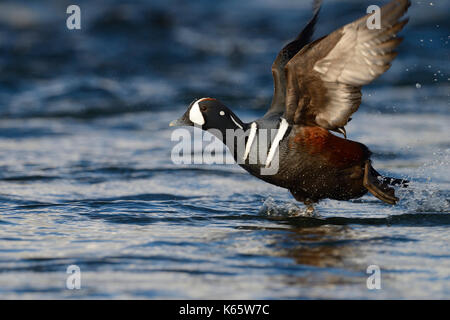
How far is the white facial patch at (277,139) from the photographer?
21.6ft

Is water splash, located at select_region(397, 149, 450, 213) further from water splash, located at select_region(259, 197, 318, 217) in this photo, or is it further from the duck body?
water splash, located at select_region(259, 197, 318, 217)

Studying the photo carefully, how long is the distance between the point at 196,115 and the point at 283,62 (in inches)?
43.9

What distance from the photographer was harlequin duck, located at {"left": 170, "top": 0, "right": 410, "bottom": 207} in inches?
239

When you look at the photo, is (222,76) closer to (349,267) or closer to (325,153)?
(325,153)

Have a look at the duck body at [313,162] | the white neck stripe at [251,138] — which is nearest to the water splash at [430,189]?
the duck body at [313,162]

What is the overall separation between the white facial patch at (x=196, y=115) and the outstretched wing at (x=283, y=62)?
606 millimetres

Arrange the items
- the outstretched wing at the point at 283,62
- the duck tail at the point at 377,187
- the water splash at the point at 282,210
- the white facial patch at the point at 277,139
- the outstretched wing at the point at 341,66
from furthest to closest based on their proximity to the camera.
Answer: the water splash at the point at 282,210, the outstretched wing at the point at 283,62, the duck tail at the point at 377,187, the white facial patch at the point at 277,139, the outstretched wing at the point at 341,66

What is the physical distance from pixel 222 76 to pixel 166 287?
418 inches

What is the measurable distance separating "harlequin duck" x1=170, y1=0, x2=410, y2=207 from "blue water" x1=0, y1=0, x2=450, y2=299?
1.32 ft

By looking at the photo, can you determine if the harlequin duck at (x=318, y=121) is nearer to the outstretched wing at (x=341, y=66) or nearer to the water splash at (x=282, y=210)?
the outstretched wing at (x=341, y=66)

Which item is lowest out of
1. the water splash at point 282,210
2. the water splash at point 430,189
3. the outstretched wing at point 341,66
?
the water splash at point 282,210

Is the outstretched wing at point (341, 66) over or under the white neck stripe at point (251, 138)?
over

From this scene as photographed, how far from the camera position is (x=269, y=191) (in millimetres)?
8430

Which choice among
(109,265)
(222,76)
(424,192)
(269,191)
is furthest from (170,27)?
(109,265)
